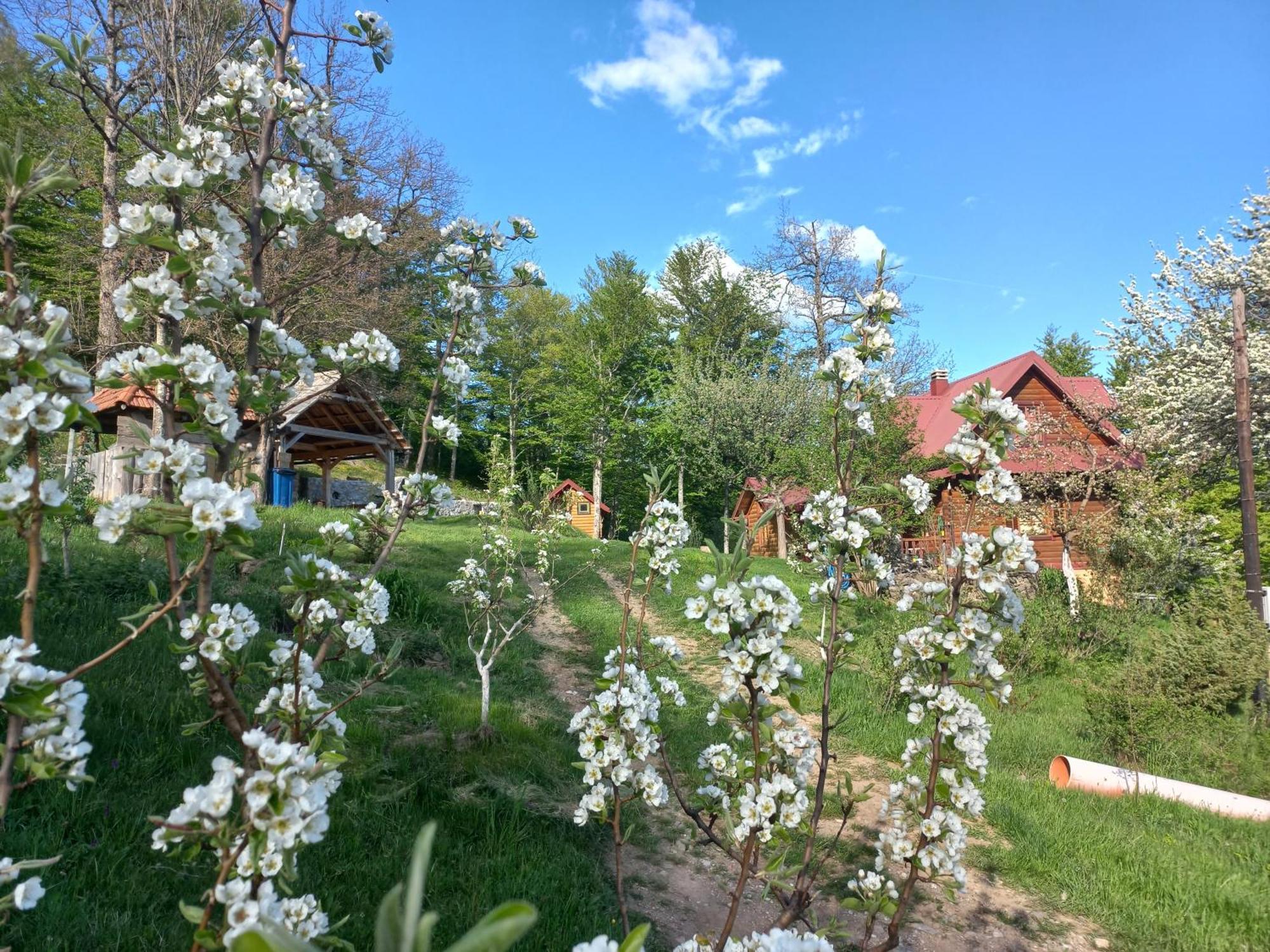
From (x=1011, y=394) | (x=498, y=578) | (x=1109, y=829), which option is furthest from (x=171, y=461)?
(x=1011, y=394)

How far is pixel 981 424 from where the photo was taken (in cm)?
213

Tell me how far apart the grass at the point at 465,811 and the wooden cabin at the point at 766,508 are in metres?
11.4

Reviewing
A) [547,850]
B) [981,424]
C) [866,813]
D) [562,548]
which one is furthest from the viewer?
[562,548]

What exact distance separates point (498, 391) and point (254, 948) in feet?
108

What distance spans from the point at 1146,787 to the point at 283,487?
1558 cm

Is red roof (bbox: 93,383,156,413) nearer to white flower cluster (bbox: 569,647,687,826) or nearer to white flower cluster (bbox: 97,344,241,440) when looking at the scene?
white flower cluster (bbox: 97,344,241,440)

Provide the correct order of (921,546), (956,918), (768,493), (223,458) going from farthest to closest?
(768,493) < (921,546) < (956,918) < (223,458)

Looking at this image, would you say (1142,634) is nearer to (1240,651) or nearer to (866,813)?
(1240,651)

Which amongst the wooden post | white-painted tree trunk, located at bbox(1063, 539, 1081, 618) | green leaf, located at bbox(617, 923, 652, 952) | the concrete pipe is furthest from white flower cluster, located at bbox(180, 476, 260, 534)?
the wooden post

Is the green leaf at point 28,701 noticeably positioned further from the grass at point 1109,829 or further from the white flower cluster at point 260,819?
the grass at point 1109,829

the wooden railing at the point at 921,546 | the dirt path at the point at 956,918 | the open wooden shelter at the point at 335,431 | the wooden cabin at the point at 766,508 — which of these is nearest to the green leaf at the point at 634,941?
the dirt path at the point at 956,918

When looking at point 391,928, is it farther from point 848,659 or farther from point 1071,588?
point 1071,588

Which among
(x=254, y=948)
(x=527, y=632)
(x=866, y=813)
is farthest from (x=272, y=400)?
(x=527, y=632)

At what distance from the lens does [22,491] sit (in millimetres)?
1068
